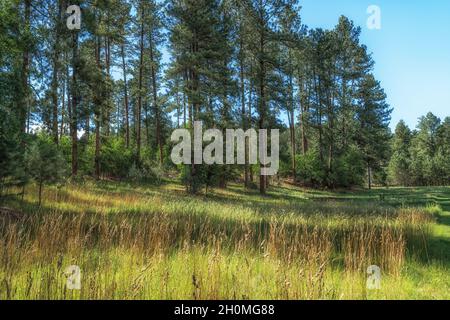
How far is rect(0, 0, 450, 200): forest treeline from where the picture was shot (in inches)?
386

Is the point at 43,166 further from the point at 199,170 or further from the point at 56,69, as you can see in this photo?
the point at 199,170

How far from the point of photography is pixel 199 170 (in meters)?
18.9

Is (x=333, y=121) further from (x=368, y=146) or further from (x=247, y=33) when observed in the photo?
(x=247, y=33)

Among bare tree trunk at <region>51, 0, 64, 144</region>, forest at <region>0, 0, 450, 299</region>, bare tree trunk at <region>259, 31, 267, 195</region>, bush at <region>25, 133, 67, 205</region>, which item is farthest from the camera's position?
bare tree trunk at <region>259, 31, 267, 195</region>

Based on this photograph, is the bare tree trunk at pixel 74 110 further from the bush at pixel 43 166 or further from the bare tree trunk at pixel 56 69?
the bush at pixel 43 166

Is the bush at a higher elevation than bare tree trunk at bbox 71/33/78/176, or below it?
below

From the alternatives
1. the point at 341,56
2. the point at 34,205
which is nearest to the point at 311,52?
the point at 341,56

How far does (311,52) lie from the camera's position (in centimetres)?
3003

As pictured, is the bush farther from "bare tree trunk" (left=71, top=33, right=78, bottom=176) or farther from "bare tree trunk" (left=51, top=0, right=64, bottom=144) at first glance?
"bare tree trunk" (left=71, top=33, right=78, bottom=176)

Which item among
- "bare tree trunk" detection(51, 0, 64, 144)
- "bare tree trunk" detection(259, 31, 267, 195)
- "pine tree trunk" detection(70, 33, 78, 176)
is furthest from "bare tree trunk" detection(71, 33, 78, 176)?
"bare tree trunk" detection(259, 31, 267, 195)

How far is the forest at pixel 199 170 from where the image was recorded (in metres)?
4.59

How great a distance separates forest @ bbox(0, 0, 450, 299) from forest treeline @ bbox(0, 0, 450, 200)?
0.34ft

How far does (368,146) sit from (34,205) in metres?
34.3

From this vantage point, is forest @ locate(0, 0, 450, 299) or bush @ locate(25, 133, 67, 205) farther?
bush @ locate(25, 133, 67, 205)
